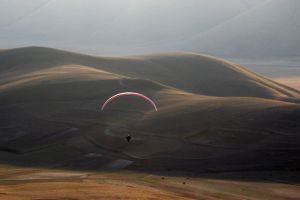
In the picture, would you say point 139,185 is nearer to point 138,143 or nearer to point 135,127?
point 138,143

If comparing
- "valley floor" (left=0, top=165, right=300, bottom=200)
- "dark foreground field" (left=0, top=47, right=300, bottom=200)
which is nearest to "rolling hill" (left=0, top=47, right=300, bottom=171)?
"dark foreground field" (left=0, top=47, right=300, bottom=200)

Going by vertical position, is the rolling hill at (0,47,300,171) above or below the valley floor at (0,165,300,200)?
above

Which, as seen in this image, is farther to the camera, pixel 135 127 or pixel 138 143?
pixel 135 127

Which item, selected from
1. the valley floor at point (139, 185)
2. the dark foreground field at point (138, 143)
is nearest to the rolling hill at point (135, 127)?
the dark foreground field at point (138, 143)

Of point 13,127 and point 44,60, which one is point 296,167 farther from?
point 44,60

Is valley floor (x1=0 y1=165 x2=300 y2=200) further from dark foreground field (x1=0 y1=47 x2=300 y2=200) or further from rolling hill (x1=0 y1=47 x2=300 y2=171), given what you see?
rolling hill (x1=0 y1=47 x2=300 y2=171)

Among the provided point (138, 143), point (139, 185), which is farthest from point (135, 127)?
point (139, 185)

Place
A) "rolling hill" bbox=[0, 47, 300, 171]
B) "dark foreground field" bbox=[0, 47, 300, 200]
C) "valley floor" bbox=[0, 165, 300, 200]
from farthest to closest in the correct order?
1. "rolling hill" bbox=[0, 47, 300, 171]
2. "dark foreground field" bbox=[0, 47, 300, 200]
3. "valley floor" bbox=[0, 165, 300, 200]

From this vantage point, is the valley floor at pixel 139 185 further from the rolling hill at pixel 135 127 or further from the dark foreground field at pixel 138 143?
the rolling hill at pixel 135 127
